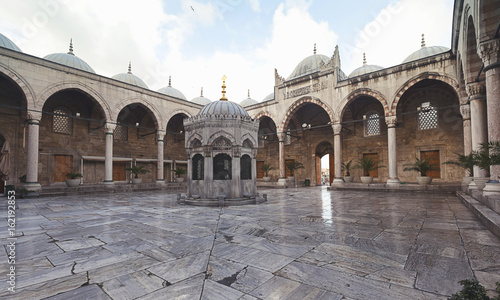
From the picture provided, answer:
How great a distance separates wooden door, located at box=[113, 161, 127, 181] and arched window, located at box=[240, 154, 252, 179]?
1252cm

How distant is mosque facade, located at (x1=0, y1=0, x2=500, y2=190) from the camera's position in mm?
10086

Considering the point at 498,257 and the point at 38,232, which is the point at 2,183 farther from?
the point at 498,257

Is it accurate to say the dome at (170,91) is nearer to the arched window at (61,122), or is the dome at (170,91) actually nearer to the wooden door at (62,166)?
the arched window at (61,122)

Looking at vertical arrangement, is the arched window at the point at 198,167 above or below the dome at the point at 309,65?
below

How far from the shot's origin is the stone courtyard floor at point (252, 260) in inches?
73.0

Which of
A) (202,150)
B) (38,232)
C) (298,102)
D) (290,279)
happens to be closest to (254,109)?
(298,102)

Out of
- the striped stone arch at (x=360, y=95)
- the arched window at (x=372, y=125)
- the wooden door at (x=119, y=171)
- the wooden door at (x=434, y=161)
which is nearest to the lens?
the striped stone arch at (x=360, y=95)

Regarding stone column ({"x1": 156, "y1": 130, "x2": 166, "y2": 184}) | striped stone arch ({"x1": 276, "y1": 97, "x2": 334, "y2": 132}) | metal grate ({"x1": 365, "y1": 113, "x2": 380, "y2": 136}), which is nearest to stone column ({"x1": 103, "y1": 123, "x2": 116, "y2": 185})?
stone column ({"x1": 156, "y1": 130, "x2": 166, "y2": 184})

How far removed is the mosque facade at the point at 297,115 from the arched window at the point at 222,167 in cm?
69

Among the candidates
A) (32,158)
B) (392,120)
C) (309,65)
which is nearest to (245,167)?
(392,120)

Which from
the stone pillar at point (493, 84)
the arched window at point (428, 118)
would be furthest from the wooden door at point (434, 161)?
the stone pillar at point (493, 84)

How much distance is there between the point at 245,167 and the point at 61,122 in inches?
517

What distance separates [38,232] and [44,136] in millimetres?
12914

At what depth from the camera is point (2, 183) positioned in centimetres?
1196
